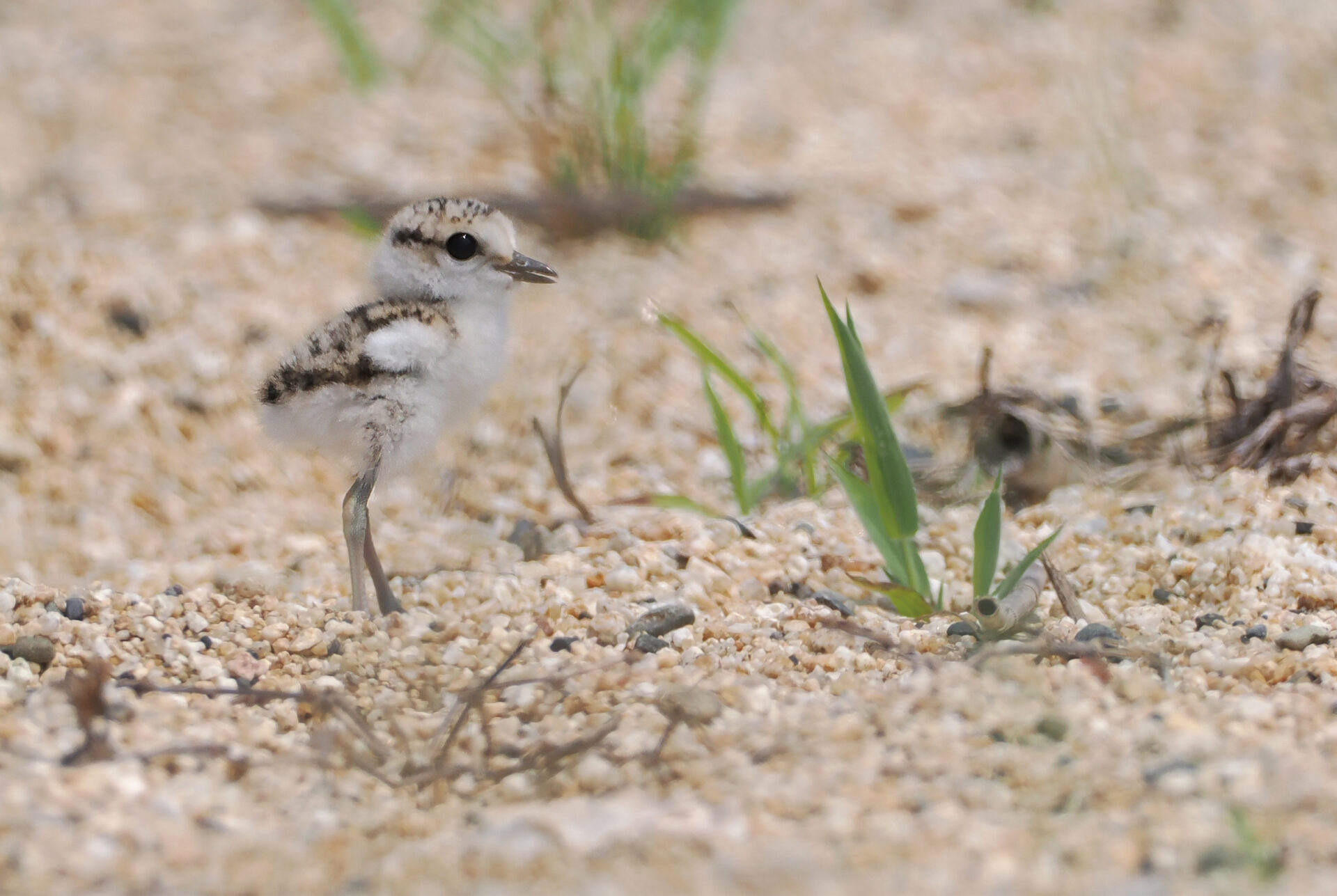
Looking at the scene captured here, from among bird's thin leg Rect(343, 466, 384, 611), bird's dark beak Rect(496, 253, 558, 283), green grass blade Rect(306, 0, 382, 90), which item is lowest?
bird's thin leg Rect(343, 466, 384, 611)

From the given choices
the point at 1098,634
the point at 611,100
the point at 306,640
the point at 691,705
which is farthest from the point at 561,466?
the point at 611,100

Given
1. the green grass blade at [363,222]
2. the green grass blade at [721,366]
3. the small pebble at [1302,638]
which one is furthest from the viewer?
the green grass blade at [363,222]

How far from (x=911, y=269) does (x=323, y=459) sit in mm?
2005

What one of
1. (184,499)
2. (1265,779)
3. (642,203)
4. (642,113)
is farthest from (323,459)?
(1265,779)

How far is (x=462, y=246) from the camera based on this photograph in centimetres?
290

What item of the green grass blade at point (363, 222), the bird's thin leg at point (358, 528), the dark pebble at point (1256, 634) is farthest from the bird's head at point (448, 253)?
the dark pebble at point (1256, 634)

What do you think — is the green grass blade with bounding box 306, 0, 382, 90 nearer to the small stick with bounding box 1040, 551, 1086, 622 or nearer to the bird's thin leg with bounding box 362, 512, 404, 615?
the bird's thin leg with bounding box 362, 512, 404, 615

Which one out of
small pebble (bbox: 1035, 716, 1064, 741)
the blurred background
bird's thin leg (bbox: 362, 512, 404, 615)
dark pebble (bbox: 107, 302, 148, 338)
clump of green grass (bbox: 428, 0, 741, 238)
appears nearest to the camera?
small pebble (bbox: 1035, 716, 1064, 741)

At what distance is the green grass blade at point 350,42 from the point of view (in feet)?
18.1

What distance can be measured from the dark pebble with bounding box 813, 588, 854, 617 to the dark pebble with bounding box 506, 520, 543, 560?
65 centimetres

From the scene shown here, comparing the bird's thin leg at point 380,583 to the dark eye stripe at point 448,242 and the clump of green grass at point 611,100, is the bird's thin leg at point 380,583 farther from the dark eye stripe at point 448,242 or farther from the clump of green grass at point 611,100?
the clump of green grass at point 611,100

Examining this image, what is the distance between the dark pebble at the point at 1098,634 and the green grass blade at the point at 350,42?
4.20m

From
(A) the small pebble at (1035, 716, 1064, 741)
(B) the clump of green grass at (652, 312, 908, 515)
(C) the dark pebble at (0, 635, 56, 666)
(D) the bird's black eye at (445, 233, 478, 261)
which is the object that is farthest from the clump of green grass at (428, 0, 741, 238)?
(A) the small pebble at (1035, 716, 1064, 741)

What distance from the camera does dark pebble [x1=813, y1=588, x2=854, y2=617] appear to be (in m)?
2.60
